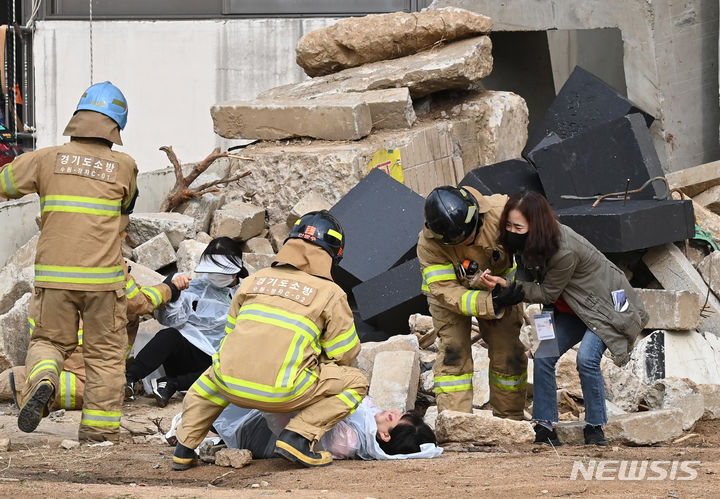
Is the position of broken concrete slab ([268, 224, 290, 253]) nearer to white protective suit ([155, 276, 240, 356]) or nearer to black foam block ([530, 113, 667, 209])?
white protective suit ([155, 276, 240, 356])

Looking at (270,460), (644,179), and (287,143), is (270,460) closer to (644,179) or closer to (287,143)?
(644,179)

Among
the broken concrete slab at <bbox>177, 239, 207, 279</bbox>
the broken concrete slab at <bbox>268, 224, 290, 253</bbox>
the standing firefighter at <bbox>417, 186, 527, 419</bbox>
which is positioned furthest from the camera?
the broken concrete slab at <bbox>268, 224, 290, 253</bbox>

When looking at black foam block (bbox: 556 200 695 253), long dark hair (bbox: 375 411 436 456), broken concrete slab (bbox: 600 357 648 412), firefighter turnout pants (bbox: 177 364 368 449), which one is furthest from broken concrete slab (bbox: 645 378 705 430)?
firefighter turnout pants (bbox: 177 364 368 449)

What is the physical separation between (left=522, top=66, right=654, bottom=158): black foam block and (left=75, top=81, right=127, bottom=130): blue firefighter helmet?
14.2 feet

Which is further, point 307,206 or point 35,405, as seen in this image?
point 307,206

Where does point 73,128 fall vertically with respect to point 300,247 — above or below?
above

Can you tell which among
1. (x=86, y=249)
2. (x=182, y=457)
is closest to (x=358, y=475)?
(x=182, y=457)

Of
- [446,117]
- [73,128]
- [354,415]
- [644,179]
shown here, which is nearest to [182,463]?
[354,415]

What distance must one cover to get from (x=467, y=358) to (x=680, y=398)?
1.52 m

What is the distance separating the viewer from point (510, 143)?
35.4ft

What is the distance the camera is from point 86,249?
19.3ft

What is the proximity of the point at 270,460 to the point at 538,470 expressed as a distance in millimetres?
1320

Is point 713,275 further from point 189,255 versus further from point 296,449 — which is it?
point 296,449

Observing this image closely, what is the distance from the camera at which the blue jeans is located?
562cm
